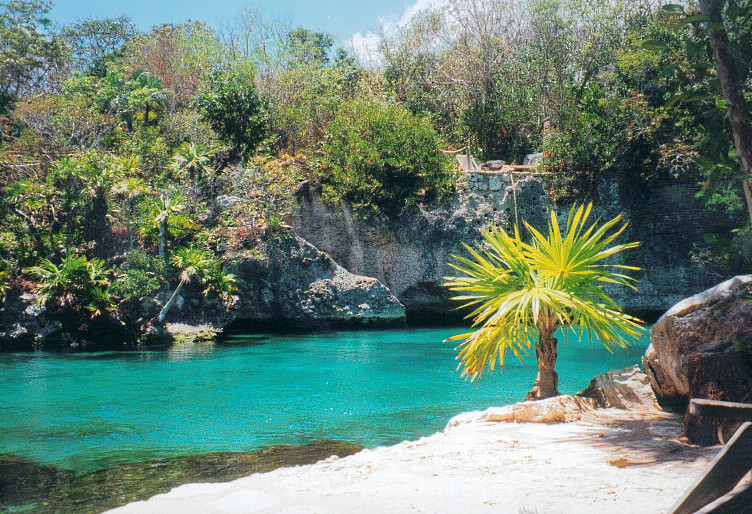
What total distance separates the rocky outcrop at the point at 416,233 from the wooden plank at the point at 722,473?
17.5m

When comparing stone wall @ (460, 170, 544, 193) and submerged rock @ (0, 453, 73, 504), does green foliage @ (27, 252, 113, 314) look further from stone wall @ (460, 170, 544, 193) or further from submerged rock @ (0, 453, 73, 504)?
stone wall @ (460, 170, 544, 193)

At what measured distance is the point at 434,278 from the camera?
20188 mm

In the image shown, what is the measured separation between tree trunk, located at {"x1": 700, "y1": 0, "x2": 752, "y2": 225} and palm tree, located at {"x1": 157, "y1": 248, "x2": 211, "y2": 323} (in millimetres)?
15063

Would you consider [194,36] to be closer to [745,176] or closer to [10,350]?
[10,350]

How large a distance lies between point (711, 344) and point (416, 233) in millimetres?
15317

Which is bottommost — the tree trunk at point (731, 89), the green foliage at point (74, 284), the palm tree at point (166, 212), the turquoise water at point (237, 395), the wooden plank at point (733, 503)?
the turquoise water at point (237, 395)

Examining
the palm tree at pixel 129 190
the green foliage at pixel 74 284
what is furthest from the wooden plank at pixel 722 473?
the palm tree at pixel 129 190

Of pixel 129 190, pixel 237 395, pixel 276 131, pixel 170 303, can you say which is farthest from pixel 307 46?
pixel 237 395

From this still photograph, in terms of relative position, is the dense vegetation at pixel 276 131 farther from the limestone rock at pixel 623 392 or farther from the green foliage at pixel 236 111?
the limestone rock at pixel 623 392

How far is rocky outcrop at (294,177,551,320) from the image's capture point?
20266mm

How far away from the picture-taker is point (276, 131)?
2409 centimetres

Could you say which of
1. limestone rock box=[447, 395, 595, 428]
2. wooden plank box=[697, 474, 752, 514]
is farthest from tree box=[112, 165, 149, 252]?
wooden plank box=[697, 474, 752, 514]

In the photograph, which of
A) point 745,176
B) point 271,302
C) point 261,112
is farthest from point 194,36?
point 745,176

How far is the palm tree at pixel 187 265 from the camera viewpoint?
1727 cm
